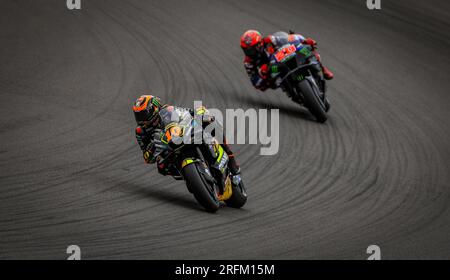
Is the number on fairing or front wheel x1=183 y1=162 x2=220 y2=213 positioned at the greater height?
Result: the number on fairing

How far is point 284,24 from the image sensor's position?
2309cm

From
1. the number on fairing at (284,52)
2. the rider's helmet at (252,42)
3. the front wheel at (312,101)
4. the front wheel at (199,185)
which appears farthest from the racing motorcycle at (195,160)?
the rider's helmet at (252,42)

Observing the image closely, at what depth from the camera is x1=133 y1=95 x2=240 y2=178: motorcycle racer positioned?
11406 mm

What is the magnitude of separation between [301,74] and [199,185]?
20.6ft

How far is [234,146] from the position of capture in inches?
607

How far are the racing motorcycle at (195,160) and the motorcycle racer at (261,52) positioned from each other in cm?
552

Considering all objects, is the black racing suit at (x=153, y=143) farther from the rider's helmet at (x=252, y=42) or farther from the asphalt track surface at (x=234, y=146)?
the rider's helmet at (x=252, y=42)

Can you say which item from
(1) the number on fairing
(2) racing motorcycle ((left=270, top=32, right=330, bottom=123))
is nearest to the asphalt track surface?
(2) racing motorcycle ((left=270, top=32, right=330, bottom=123))

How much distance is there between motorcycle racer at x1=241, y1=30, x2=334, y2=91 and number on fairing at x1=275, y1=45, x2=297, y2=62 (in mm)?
129

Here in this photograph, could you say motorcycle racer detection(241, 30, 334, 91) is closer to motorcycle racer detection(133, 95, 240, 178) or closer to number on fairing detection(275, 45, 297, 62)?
number on fairing detection(275, 45, 297, 62)

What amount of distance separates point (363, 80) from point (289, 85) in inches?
156

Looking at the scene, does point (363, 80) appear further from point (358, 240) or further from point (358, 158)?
point (358, 240)

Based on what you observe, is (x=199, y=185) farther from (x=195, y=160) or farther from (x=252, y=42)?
(x=252, y=42)

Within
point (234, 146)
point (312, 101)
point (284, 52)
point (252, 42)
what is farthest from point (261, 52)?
point (234, 146)
